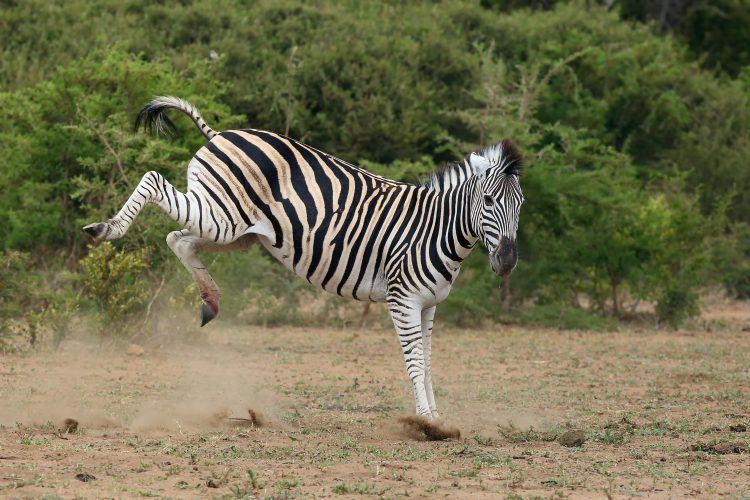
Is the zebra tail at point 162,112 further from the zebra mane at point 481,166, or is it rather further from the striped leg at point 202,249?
the zebra mane at point 481,166

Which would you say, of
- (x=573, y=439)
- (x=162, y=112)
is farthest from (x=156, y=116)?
(x=573, y=439)

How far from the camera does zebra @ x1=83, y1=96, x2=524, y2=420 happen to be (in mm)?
8078

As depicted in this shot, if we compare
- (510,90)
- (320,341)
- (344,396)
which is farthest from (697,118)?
(344,396)

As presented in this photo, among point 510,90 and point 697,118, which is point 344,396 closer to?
point 510,90

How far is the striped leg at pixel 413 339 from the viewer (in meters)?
8.12

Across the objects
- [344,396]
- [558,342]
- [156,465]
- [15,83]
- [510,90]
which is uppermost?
[510,90]

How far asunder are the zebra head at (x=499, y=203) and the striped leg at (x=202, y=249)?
1.64m

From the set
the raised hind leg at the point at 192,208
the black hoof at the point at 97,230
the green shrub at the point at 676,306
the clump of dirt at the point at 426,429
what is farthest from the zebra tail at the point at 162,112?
the green shrub at the point at 676,306

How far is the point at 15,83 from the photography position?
17750 mm

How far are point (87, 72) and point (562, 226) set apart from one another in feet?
21.1

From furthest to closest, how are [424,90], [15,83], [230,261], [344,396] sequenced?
1. [424,90]
2. [15,83]
3. [230,261]
4. [344,396]

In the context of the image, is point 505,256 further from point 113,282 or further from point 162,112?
point 113,282

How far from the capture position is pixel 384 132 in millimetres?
18344

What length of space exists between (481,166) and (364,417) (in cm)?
210
